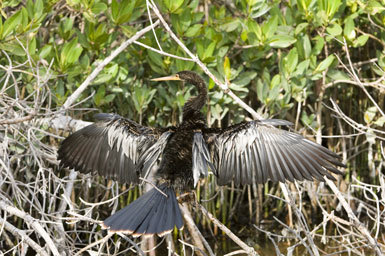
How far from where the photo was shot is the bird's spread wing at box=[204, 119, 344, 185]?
3533mm

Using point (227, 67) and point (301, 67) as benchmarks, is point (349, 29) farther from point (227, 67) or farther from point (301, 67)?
point (227, 67)

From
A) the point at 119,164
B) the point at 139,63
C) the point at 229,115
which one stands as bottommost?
the point at 119,164

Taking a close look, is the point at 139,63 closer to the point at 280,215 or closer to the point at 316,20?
the point at 316,20

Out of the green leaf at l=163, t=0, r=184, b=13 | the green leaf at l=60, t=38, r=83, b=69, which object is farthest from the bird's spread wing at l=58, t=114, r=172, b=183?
the green leaf at l=163, t=0, r=184, b=13

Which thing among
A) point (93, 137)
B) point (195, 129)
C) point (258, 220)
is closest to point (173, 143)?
point (195, 129)

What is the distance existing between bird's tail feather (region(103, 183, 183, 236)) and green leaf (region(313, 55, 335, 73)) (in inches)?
79.3

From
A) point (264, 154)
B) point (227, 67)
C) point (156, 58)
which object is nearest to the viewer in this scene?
point (264, 154)

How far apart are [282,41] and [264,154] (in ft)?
5.20

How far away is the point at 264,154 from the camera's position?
145 inches

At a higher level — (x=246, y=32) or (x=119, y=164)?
(x=246, y=32)

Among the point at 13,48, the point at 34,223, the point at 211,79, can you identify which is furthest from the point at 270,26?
the point at 34,223

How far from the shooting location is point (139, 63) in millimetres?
5375

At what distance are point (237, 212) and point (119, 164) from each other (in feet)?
7.06

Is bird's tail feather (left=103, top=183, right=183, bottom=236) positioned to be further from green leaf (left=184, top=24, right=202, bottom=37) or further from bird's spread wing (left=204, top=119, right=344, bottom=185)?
green leaf (left=184, top=24, right=202, bottom=37)
